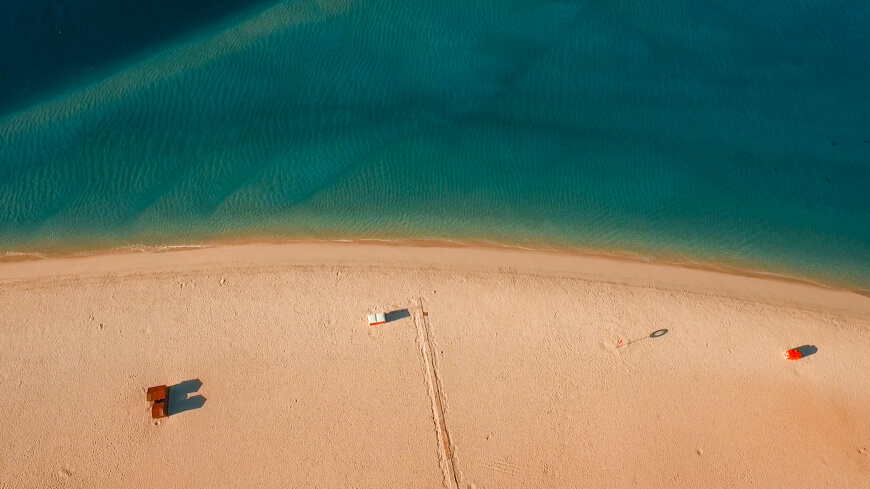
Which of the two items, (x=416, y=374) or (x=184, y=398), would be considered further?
(x=416, y=374)

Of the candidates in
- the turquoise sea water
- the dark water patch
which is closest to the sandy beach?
the turquoise sea water

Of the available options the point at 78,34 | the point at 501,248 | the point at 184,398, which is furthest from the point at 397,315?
the point at 78,34

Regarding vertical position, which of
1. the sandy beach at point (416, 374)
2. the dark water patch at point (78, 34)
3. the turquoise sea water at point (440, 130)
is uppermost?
the dark water patch at point (78, 34)

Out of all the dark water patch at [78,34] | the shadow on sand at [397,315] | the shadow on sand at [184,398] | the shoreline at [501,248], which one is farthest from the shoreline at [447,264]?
the dark water patch at [78,34]

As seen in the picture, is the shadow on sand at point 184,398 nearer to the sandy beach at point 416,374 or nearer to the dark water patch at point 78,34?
the sandy beach at point 416,374

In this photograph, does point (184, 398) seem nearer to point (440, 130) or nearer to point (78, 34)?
point (440, 130)

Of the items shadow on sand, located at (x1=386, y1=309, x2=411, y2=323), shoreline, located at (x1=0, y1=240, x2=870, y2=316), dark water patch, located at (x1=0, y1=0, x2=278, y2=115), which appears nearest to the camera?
shadow on sand, located at (x1=386, y1=309, x2=411, y2=323)

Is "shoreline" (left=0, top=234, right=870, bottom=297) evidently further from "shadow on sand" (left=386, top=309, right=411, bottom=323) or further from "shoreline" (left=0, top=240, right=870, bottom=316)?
"shadow on sand" (left=386, top=309, right=411, bottom=323)
